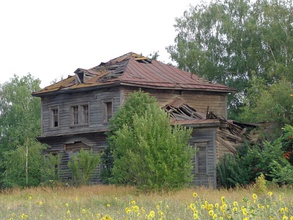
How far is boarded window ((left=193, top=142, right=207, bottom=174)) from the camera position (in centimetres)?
3394

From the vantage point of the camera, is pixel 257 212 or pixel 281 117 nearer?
pixel 257 212

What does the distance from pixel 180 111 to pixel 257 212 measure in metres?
27.4

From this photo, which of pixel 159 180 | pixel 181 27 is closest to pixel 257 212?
pixel 159 180

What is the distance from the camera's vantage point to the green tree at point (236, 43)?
47625 mm

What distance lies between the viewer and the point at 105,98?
37.7m

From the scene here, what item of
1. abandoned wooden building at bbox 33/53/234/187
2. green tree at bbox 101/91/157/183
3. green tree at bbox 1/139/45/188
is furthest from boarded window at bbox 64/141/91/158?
green tree at bbox 101/91/157/183

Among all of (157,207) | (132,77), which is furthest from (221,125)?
(157,207)

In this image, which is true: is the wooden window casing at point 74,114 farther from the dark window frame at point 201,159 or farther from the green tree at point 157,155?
the green tree at point 157,155

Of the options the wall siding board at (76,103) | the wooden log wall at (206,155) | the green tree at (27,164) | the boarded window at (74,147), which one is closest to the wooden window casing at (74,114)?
the wall siding board at (76,103)

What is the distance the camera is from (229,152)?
34.2m

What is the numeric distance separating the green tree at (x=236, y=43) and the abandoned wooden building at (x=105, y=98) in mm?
8610

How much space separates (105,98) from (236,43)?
57.2ft

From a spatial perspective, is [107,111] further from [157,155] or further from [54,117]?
[157,155]

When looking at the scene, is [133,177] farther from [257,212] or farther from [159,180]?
[257,212]
